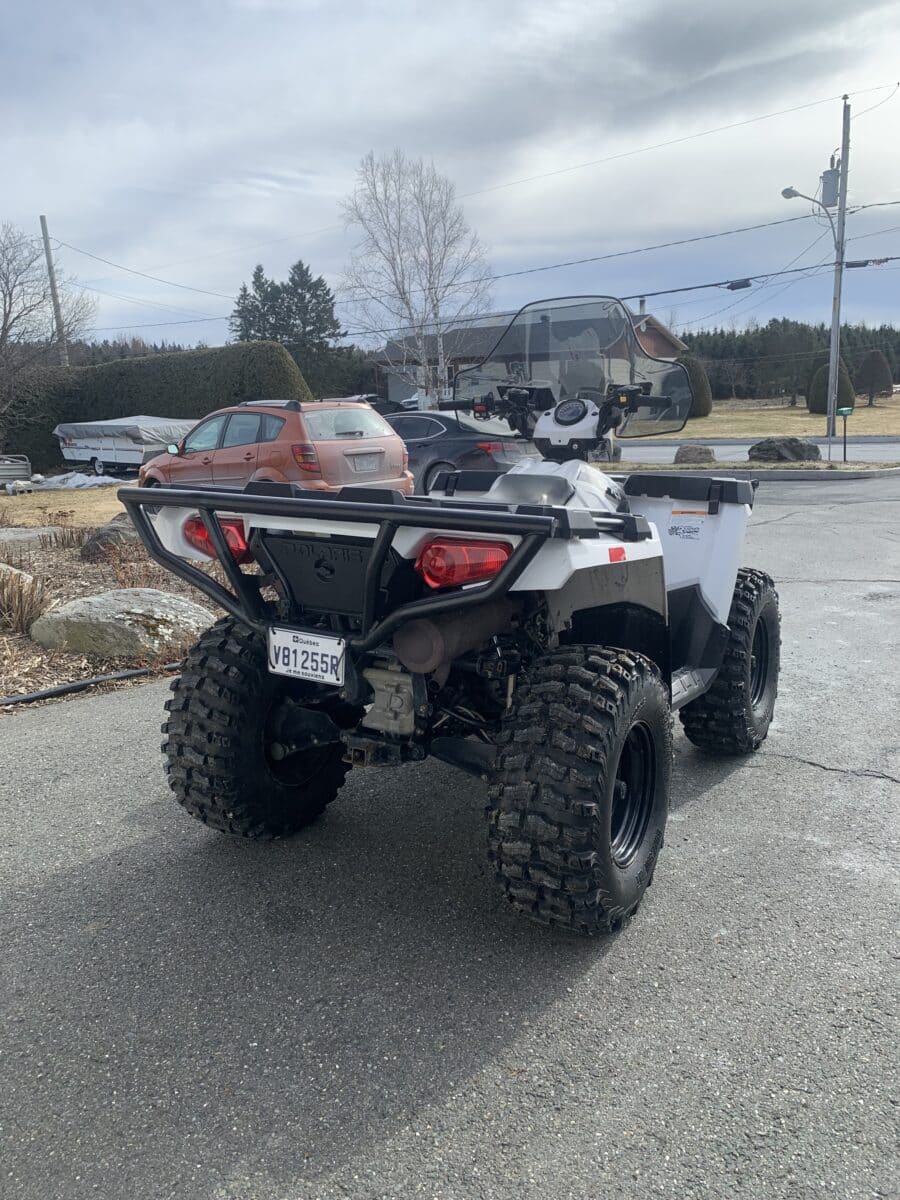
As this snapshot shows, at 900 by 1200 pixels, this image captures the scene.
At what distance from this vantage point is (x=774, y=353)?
60.2m

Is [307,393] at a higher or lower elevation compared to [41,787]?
higher

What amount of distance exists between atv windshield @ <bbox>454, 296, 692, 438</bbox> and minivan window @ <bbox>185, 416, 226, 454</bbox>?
367 inches

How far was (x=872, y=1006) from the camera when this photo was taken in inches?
99.8

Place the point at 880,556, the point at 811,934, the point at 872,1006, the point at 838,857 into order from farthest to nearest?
the point at 880,556, the point at 838,857, the point at 811,934, the point at 872,1006

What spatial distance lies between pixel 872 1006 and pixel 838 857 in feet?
2.99

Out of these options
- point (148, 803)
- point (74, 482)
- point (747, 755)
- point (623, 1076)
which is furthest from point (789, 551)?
point (74, 482)

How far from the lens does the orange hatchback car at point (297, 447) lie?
12.1 metres

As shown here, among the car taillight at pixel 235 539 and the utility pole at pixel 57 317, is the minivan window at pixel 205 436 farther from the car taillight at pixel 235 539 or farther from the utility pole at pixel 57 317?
the utility pole at pixel 57 317

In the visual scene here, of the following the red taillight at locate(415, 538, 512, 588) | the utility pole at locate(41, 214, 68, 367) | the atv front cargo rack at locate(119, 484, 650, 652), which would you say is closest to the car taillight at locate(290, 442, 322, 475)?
the atv front cargo rack at locate(119, 484, 650, 652)

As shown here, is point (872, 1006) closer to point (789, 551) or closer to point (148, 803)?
point (148, 803)

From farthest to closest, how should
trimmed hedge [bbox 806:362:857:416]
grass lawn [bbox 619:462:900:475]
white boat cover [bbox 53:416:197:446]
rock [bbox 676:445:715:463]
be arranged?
trimmed hedge [bbox 806:362:857:416] < white boat cover [bbox 53:416:197:446] < rock [bbox 676:445:715:463] < grass lawn [bbox 619:462:900:475]

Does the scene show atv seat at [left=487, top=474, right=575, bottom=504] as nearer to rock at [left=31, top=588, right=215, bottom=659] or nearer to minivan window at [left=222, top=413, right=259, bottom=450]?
rock at [left=31, top=588, right=215, bottom=659]

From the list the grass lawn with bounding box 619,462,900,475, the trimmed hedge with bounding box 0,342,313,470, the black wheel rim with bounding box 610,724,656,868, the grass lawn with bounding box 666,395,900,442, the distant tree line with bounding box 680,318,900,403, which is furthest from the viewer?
the distant tree line with bounding box 680,318,900,403

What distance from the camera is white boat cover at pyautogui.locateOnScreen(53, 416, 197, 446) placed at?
910 inches
